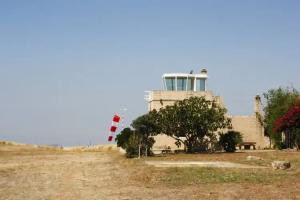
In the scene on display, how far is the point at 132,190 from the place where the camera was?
51.2 feet

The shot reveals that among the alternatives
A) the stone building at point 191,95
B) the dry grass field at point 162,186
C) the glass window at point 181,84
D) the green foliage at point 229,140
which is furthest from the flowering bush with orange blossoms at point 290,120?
the dry grass field at point 162,186

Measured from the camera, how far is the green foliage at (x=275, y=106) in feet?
176

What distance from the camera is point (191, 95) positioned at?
2002 inches

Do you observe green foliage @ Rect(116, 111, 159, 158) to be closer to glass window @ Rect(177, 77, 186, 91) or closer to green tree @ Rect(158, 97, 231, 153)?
green tree @ Rect(158, 97, 231, 153)

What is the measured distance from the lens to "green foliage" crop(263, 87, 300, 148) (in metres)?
53.6

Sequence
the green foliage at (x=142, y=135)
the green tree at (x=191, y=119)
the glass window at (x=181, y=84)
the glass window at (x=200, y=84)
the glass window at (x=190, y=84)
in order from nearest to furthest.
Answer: the green foliage at (x=142, y=135)
the green tree at (x=191, y=119)
the glass window at (x=181, y=84)
the glass window at (x=190, y=84)
the glass window at (x=200, y=84)

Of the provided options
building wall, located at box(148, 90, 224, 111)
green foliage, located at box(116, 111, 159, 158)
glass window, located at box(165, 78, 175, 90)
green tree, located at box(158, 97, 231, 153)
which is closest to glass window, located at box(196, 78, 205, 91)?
building wall, located at box(148, 90, 224, 111)

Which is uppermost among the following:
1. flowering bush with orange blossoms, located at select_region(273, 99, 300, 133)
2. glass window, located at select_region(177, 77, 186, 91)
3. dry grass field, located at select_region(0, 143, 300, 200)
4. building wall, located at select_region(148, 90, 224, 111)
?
glass window, located at select_region(177, 77, 186, 91)

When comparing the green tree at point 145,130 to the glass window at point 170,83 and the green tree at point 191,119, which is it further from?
the glass window at point 170,83

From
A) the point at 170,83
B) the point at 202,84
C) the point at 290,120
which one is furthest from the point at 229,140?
the point at 170,83

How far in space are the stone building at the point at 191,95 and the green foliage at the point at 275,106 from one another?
95cm

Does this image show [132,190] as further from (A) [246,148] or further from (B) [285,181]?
(A) [246,148]

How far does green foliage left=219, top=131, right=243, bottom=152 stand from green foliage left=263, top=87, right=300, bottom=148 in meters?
Result: 7.32

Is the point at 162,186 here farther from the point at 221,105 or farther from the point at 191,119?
the point at 221,105
